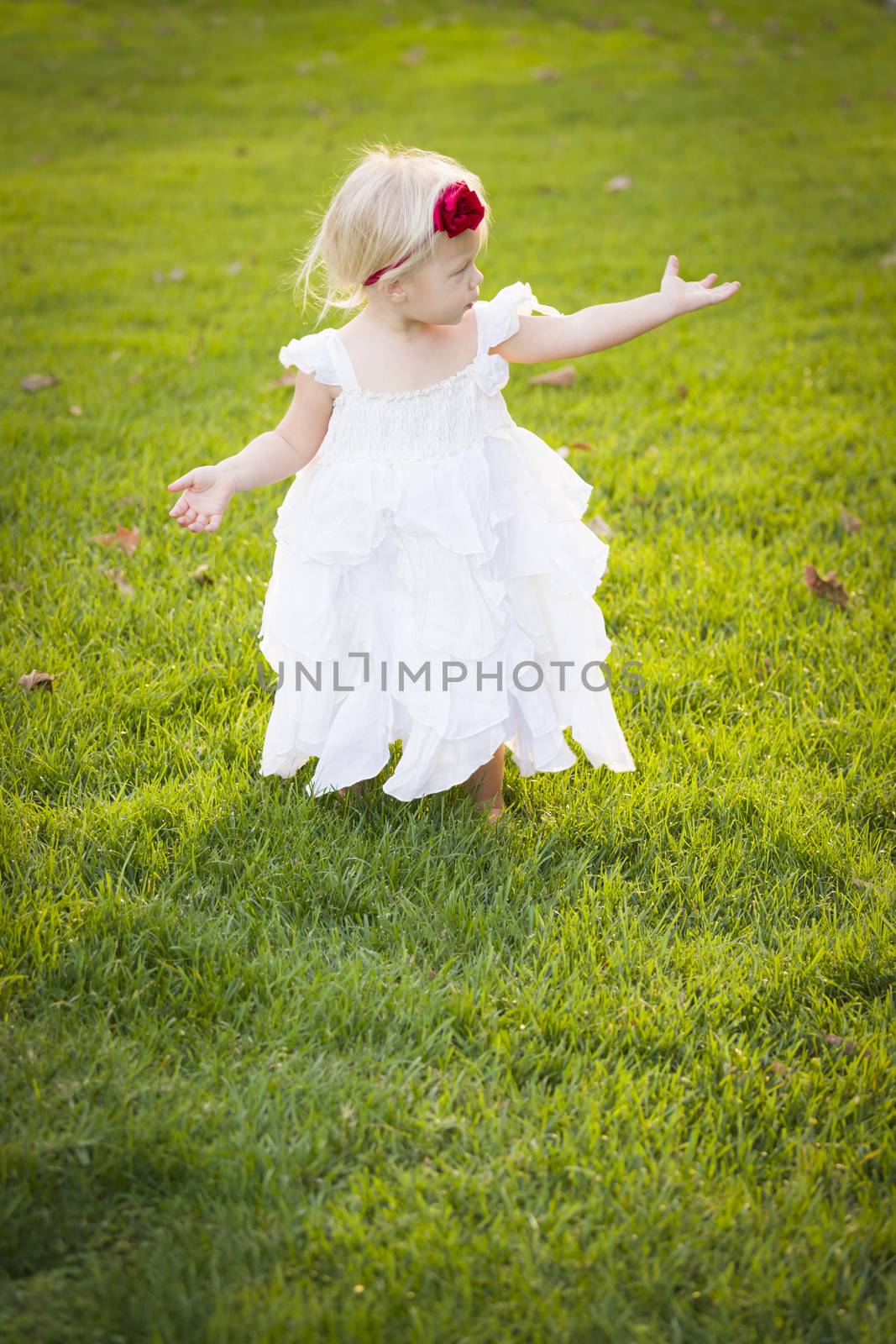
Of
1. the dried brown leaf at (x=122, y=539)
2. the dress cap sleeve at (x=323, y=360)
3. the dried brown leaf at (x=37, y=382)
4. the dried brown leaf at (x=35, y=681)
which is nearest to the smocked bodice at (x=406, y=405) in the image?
the dress cap sleeve at (x=323, y=360)

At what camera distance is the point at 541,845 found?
2.50 meters

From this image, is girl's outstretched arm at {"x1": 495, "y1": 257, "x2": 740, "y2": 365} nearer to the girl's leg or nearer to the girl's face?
the girl's face

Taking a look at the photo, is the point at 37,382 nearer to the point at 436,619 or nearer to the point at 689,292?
the point at 436,619

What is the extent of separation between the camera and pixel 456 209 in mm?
2152

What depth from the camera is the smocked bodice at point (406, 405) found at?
235cm

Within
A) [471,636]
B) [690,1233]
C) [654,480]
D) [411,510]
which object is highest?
[411,510]

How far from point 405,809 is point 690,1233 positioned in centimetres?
116

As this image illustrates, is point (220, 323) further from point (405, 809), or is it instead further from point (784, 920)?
point (784, 920)

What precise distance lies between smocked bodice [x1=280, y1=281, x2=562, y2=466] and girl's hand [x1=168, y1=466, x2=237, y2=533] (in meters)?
0.22

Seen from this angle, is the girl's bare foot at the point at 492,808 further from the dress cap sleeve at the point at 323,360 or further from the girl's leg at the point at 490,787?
the dress cap sleeve at the point at 323,360

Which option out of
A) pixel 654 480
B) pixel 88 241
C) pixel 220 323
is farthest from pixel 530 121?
pixel 654 480

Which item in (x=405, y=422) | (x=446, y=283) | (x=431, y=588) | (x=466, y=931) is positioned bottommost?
(x=466, y=931)

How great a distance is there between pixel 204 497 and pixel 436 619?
0.57 metres

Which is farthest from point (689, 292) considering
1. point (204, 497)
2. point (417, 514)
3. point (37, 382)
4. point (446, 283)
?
point (37, 382)
